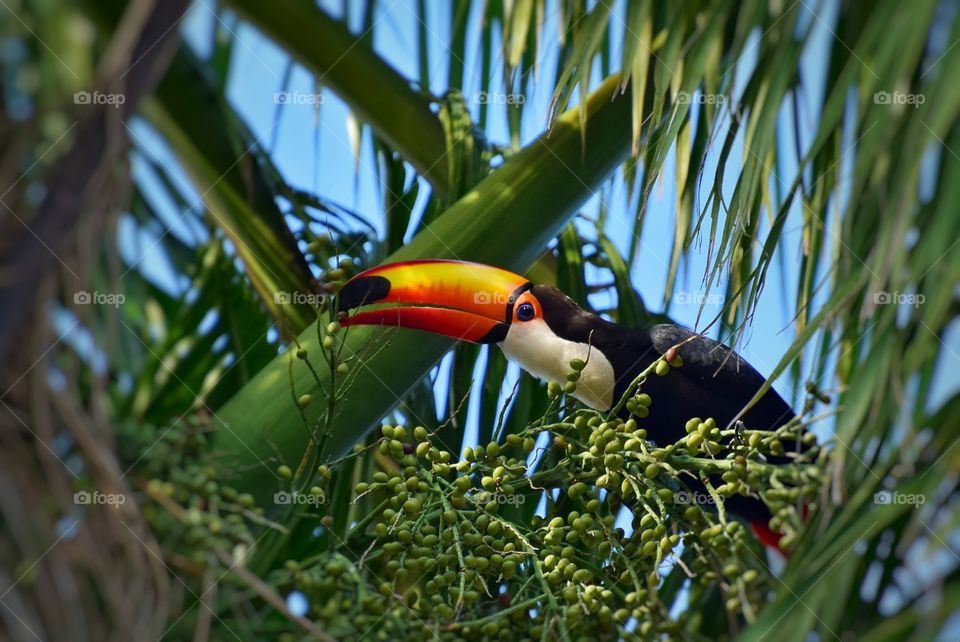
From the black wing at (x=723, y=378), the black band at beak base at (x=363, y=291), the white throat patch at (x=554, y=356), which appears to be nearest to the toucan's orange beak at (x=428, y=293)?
the black band at beak base at (x=363, y=291)

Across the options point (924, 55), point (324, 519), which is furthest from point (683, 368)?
point (924, 55)

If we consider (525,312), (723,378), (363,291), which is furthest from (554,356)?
(363,291)

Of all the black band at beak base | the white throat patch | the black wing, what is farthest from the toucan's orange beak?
the black wing

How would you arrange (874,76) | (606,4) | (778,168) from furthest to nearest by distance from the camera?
(778,168)
(606,4)
(874,76)

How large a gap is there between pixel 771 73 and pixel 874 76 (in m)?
0.19

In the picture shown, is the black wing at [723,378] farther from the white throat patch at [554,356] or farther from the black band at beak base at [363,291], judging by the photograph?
the black band at beak base at [363,291]

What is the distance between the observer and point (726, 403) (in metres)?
2.21

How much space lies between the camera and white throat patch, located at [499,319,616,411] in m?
2.16

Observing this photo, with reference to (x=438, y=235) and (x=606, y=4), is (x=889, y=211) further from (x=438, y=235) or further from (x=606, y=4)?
(x=438, y=235)

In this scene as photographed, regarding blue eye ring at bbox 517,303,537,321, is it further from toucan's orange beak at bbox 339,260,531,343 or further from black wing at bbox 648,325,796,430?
black wing at bbox 648,325,796,430

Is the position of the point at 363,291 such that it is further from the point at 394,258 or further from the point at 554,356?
the point at 554,356

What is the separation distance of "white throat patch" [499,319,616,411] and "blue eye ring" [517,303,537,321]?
0.03 feet

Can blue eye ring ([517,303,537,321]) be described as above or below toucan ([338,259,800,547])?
above

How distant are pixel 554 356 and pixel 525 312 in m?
0.10
